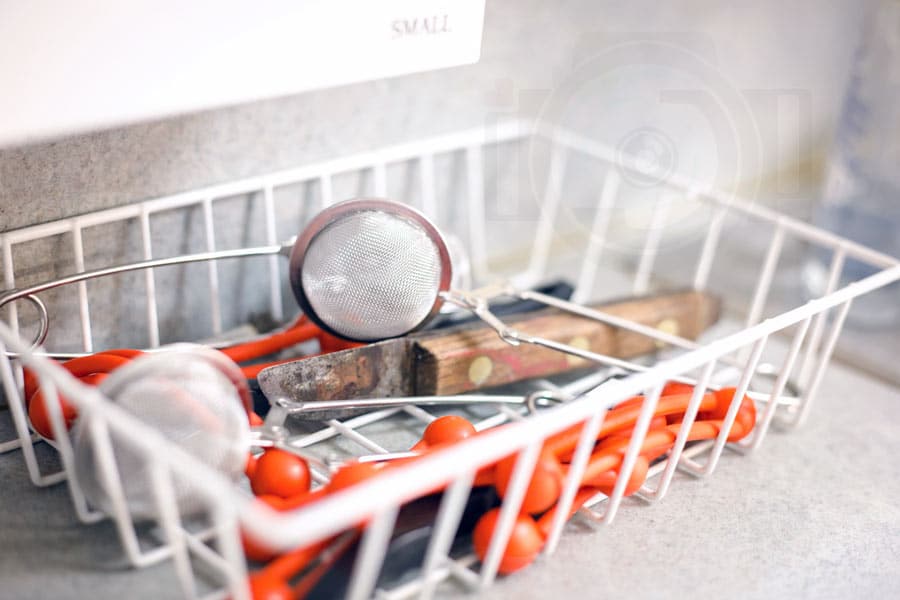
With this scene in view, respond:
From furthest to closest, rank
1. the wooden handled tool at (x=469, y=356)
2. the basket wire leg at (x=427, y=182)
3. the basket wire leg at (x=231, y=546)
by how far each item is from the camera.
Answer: the basket wire leg at (x=427, y=182) < the wooden handled tool at (x=469, y=356) < the basket wire leg at (x=231, y=546)

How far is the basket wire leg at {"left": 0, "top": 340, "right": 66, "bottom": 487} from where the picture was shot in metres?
0.54

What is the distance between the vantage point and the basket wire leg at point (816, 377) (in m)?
0.69

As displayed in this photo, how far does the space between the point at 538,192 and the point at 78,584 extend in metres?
0.59

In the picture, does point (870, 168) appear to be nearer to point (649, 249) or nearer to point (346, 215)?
point (649, 249)

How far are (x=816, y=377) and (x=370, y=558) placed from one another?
1.39 feet

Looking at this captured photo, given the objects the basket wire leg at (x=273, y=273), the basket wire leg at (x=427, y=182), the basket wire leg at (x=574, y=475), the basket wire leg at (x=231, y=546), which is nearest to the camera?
the basket wire leg at (x=231, y=546)

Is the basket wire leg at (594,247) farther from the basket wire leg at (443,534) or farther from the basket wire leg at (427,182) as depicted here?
the basket wire leg at (443,534)

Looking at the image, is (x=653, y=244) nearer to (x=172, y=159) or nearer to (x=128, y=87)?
(x=172, y=159)

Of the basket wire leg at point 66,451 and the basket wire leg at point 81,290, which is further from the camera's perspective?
the basket wire leg at point 81,290

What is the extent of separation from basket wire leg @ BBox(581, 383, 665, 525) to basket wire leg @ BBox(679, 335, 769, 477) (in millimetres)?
66

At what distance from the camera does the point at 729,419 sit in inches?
24.6

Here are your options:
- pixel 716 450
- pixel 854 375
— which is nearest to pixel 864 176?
pixel 854 375

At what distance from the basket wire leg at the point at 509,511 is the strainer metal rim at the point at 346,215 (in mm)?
183

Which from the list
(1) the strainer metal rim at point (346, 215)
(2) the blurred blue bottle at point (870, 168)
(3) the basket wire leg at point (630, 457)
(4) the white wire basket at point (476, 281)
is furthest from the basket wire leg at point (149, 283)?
(2) the blurred blue bottle at point (870, 168)
